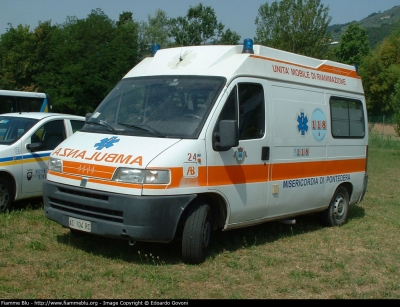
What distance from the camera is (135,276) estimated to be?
580 cm

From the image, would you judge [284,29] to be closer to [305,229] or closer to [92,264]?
[305,229]

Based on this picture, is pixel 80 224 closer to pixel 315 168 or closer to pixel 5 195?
pixel 5 195

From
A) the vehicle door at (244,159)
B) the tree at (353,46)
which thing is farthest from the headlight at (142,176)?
the tree at (353,46)

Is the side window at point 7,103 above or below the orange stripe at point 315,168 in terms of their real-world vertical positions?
above

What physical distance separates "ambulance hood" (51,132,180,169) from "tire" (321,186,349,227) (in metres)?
4.06

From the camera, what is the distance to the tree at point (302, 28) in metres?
28.3

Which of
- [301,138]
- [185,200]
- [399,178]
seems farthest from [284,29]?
[185,200]

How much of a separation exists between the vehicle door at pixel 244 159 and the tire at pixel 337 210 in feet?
7.32

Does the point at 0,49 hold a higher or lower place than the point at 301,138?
higher

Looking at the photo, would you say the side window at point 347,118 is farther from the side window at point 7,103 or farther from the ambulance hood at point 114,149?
the side window at point 7,103

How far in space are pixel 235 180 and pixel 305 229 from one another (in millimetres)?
2836

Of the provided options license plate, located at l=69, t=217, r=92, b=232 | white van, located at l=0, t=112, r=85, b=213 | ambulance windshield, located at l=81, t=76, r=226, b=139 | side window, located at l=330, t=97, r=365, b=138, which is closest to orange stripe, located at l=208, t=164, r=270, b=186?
ambulance windshield, located at l=81, t=76, r=226, b=139

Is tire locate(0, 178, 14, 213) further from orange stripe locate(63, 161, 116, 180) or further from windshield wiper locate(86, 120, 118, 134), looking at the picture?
orange stripe locate(63, 161, 116, 180)

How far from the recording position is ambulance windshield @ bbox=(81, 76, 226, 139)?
6383 millimetres
